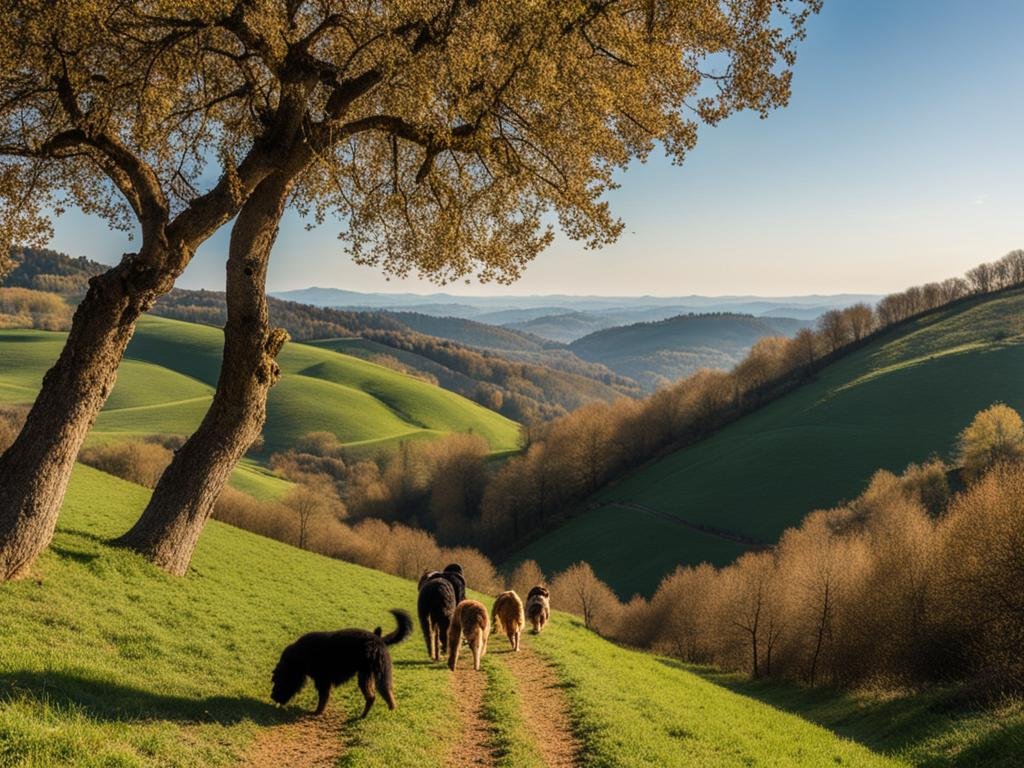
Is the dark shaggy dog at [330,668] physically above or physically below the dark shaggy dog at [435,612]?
above

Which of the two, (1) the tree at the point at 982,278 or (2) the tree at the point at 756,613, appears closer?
(2) the tree at the point at 756,613

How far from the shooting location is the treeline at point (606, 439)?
366 feet

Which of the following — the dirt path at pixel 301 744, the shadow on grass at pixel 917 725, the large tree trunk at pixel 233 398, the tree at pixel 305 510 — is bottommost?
the tree at pixel 305 510

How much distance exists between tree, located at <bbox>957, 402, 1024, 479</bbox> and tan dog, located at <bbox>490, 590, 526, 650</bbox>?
7838cm

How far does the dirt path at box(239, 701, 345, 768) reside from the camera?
362 inches

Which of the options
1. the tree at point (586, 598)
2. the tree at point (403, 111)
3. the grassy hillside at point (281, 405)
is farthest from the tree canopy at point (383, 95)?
the grassy hillside at point (281, 405)

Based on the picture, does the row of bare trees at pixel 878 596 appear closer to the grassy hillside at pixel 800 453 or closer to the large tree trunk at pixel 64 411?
the grassy hillside at pixel 800 453

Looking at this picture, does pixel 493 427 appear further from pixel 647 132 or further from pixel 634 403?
pixel 647 132

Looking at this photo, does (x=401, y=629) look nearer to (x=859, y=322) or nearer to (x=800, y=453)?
(x=800, y=453)

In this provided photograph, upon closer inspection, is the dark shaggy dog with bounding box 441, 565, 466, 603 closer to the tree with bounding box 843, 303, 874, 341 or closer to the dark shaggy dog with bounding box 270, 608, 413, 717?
the dark shaggy dog with bounding box 270, 608, 413, 717

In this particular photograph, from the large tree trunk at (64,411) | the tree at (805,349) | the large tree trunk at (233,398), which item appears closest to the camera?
the large tree trunk at (64,411)

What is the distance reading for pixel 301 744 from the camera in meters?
9.93

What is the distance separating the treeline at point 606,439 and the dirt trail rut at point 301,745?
314ft

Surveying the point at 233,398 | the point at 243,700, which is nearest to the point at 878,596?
the point at 233,398
